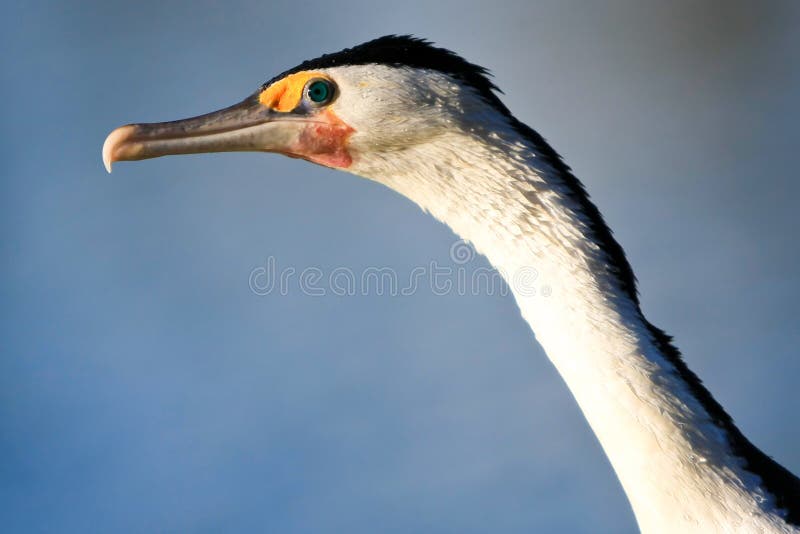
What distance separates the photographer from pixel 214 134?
318cm

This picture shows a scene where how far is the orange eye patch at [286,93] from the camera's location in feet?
10.3

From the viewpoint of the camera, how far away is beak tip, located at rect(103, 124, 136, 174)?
312 centimetres

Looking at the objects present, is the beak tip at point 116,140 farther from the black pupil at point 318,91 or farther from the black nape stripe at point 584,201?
the black pupil at point 318,91

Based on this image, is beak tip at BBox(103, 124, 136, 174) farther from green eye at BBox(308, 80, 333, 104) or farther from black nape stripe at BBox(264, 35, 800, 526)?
green eye at BBox(308, 80, 333, 104)

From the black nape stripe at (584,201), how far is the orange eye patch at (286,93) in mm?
25

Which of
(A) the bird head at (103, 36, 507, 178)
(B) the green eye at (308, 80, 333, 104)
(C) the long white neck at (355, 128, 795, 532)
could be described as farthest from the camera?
(B) the green eye at (308, 80, 333, 104)

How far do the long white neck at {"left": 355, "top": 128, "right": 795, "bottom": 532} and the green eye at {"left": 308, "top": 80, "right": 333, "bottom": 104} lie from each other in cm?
36

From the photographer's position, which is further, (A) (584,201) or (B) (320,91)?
(B) (320,91)

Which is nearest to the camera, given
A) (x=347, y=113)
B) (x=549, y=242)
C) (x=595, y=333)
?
(x=595, y=333)

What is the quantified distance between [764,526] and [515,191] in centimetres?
118

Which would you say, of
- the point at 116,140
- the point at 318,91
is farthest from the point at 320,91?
the point at 116,140

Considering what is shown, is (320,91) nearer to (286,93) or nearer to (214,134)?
(286,93)

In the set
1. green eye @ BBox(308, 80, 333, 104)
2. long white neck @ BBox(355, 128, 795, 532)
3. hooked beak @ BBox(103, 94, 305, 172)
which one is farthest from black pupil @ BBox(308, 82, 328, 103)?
long white neck @ BBox(355, 128, 795, 532)

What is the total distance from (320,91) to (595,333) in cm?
124
